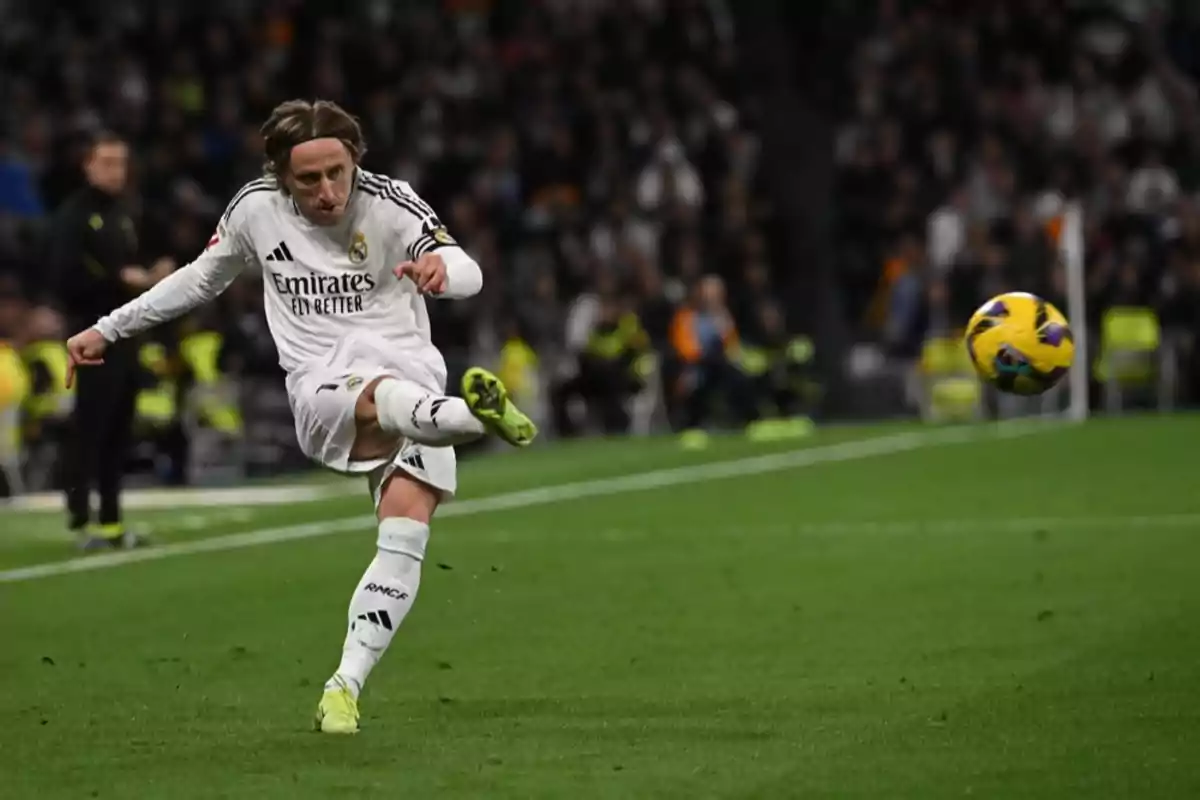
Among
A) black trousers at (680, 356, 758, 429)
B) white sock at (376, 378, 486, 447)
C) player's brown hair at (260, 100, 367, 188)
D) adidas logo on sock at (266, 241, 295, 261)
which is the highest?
player's brown hair at (260, 100, 367, 188)

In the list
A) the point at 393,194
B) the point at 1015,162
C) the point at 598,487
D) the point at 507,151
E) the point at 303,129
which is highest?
the point at 507,151

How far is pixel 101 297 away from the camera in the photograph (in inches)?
543

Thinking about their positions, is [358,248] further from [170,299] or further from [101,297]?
[101,297]

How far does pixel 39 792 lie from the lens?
655cm

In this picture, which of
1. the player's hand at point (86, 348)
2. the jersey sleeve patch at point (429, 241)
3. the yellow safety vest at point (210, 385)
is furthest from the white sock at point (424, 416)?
the yellow safety vest at point (210, 385)

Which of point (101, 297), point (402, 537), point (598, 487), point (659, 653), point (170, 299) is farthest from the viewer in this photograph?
point (598, 487)

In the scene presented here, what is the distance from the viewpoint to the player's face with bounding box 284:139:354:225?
7.54 m

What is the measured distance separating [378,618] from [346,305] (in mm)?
991

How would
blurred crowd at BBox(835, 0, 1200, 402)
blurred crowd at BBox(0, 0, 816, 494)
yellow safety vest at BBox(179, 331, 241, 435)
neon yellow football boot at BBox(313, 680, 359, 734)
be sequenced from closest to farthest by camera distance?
1. neon yellow football boot at BBox(313, 680, 359, 734)
2. yellow safety vest at BBox(179, 331, 241, 435)
3. blurred crowd at BBox(0, 0, 816, 494)
4. blurred crowd at BBox(835, 0, 1200, 402)

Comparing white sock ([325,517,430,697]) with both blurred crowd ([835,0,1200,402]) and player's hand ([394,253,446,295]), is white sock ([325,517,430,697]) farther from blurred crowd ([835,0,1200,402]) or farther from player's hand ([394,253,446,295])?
blurred crowd ([835,0,1200,402])

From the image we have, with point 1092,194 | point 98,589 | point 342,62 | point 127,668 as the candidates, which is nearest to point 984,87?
point 1092,194

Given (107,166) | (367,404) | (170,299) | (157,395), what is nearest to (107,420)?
(107,166)

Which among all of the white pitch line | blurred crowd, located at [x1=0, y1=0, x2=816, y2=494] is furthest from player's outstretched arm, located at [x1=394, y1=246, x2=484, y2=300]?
blurred crowd, located at [x1=0, y1=0, x2=816, y2=494]

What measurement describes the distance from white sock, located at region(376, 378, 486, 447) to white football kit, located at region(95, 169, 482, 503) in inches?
7.4
